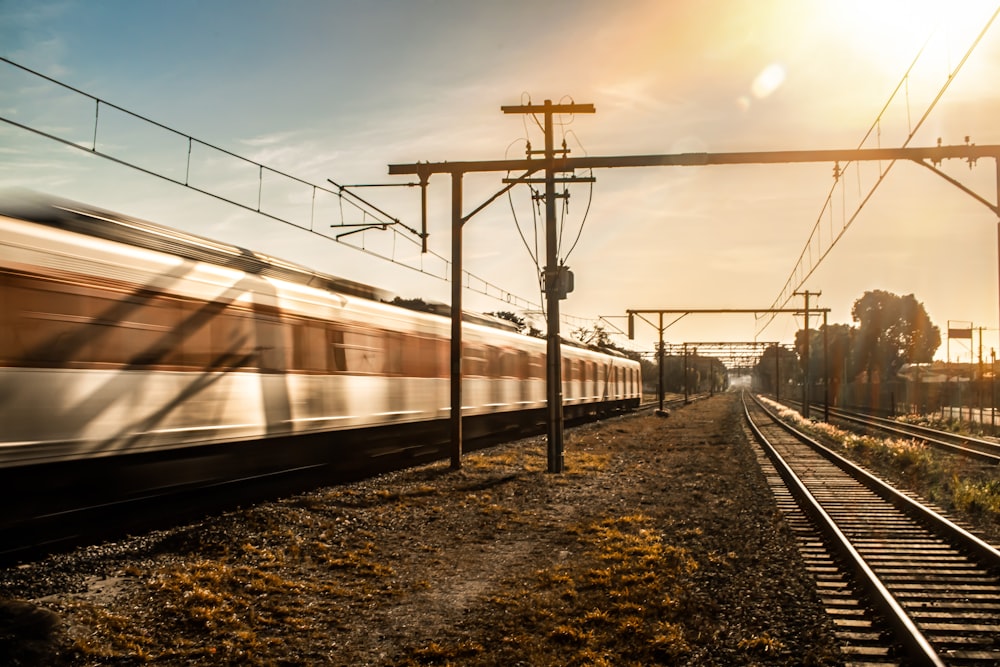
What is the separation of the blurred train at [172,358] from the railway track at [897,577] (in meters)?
7.17

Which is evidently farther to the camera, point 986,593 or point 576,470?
point 576,470

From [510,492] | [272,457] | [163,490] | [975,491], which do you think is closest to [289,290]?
[272,457]

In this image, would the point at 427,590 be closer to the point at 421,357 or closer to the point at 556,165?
the point at 421,357

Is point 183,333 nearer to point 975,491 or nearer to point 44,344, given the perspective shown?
point 44,344

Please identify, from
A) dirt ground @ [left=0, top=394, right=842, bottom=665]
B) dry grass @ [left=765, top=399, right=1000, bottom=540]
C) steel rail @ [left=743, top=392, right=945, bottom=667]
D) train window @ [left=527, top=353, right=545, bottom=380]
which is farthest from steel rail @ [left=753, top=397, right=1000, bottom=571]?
train window @ [left=527, top=353, right=545, bottom=380]

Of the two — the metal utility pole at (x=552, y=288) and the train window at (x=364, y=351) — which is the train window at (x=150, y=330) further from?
the metal utility pole at (x=552, y=288)

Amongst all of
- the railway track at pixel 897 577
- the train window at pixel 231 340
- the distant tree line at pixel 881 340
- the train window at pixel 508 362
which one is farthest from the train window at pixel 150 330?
the distant tree line at pixel 881 340

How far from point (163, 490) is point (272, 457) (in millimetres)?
2350

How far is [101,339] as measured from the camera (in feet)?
30.0

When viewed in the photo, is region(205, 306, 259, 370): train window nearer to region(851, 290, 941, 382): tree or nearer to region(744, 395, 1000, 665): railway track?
region(744, 395, 1000, 665): railway track

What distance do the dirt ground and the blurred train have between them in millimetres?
1136

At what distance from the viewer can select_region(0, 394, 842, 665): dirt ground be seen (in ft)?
19.5

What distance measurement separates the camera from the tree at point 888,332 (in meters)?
85.8

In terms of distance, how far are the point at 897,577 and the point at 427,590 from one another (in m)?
4.76
